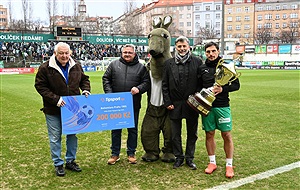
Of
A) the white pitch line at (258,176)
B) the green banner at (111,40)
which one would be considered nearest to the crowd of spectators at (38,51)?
the green banner at (111,40)

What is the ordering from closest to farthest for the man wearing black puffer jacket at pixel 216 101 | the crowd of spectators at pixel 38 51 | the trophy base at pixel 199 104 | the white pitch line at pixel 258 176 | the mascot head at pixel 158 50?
the white pitch line at pixel 258 176
the trophy base at pixel 199 104
the man wearing black puffer jacket at pixel 216 101
the mascot head at pixel 158 50
the crowd of spectators at pixel 38 51

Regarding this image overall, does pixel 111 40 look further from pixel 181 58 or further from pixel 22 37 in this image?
pixel 181 58

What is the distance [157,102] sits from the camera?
5.20 metres

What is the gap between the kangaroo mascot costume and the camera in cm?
516

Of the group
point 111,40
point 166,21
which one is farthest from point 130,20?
point 166,21

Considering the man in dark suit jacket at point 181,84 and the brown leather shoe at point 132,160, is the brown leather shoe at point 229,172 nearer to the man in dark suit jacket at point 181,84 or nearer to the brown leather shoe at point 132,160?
the man in dark suit jacket at point 181,84

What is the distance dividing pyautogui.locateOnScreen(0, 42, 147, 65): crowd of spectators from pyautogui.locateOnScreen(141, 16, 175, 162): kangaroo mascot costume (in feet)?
125

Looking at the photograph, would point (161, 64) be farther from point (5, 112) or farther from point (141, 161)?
point (5, 112)

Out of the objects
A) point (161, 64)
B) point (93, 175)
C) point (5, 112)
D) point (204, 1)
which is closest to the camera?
point (93, 175)

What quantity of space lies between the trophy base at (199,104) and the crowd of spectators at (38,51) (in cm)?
3926

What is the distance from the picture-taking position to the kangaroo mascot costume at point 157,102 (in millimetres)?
5160

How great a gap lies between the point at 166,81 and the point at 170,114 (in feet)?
1.69

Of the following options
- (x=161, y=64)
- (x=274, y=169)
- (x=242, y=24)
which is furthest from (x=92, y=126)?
(x=242, y=24)

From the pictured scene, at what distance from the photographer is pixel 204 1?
357 ft
